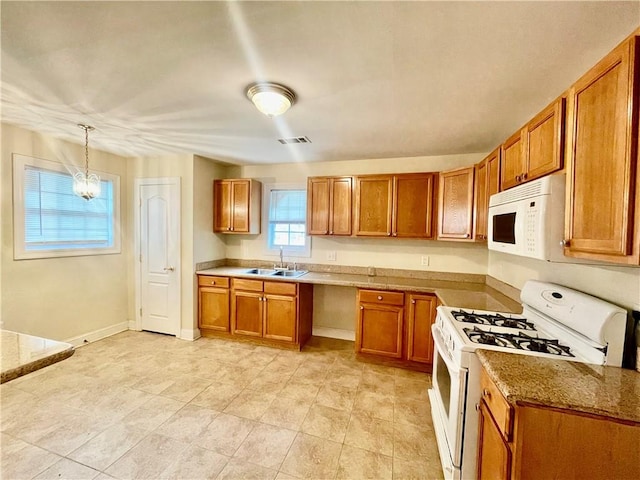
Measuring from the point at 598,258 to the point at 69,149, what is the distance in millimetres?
4758

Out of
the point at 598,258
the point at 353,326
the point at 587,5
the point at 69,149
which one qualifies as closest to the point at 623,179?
the point at 598,258

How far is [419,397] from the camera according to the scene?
2.45m

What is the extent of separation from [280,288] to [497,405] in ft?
8.20

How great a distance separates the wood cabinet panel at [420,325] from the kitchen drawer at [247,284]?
6.00 feet

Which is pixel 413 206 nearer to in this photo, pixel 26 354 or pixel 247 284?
pixel 247 284

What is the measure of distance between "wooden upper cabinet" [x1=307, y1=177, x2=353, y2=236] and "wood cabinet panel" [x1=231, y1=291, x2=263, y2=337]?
45.7 inches

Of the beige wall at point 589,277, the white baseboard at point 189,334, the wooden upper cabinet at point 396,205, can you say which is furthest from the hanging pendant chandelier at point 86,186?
the beige wall at point 589,277

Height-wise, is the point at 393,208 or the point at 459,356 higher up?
the point at 393,208

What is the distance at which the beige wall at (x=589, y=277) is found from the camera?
1.32 metres

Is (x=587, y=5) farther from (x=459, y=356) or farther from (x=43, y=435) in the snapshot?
(x=43, y=435)

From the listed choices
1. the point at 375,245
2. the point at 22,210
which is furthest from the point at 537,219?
the point at 22,210

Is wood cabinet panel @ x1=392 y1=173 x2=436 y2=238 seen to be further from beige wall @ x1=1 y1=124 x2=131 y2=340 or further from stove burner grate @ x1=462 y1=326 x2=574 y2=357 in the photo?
beige wall @ x1=1 y1=124 x2=131 y2=340

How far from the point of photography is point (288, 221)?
394 cm

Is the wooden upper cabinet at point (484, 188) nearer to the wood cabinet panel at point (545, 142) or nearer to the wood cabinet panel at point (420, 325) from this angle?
the wood cabinet panel at point (545, 142)
